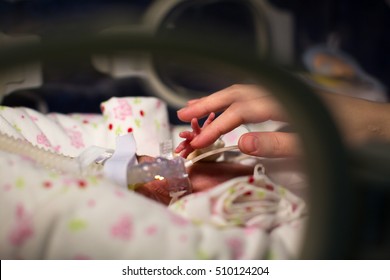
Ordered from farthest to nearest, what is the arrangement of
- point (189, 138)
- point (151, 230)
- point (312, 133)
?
point (189, 138), point (151, 230), point (312, 133)

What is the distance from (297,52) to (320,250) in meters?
1.05

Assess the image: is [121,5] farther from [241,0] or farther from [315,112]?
[315,112]

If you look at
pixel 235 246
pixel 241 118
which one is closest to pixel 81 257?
pixel 235 246

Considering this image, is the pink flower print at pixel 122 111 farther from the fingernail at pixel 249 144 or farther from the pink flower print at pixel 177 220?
the pink flower print at pixel 177 220

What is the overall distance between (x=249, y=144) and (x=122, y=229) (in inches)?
11.8

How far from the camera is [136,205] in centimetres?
57

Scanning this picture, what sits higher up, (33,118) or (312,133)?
(312,133)

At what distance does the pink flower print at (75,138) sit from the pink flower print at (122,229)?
515 mm

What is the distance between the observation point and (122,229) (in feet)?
1.79

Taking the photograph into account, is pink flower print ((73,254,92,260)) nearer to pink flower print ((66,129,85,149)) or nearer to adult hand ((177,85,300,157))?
adult hand ((177,85,300,157))

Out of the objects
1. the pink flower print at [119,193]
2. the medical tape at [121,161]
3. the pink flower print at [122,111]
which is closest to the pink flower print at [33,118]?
the pink flower print at [122,111]

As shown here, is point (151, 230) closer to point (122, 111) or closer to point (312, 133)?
point (312, 133)
